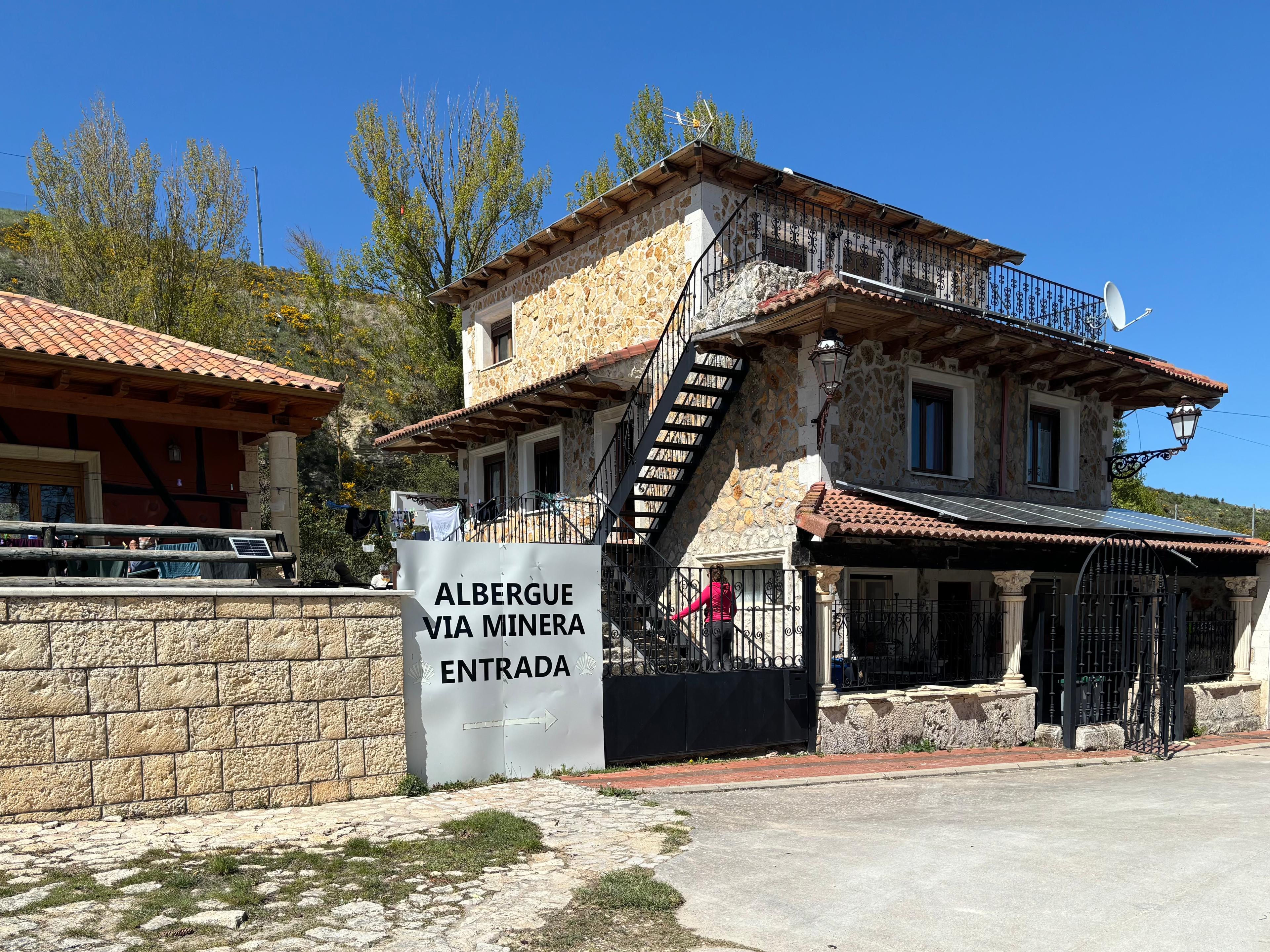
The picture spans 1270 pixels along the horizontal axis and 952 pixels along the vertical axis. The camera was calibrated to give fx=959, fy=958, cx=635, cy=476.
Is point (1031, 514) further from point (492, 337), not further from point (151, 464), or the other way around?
point (151, 464)

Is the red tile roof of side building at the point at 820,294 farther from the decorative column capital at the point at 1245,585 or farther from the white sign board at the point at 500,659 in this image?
the decorative column capital at the point at 1245,585

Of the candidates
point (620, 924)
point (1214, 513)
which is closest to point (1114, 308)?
point (620, 924)

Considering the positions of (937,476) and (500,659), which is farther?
(937,476)

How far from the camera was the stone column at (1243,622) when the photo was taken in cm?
1603

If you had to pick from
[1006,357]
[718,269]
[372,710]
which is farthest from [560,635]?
[1006,357]

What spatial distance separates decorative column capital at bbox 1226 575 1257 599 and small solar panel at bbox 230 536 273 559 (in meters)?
15.3

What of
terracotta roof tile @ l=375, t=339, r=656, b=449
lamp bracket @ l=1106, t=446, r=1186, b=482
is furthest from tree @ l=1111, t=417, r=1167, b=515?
terracotta roof tile @ l=375, t=339, r=656, b=449

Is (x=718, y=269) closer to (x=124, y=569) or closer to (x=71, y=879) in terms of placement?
(x=124, y=569)

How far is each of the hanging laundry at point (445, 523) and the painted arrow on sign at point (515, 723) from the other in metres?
8.18

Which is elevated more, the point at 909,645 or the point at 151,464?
the point at 151,464

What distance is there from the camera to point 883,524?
11.3m

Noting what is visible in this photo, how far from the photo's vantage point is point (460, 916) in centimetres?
502

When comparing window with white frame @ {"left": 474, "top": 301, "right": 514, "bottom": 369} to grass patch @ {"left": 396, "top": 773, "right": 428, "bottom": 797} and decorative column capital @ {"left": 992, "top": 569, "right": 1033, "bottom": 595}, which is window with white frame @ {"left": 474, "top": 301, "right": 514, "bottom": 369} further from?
grass patch @ {"left": 396, "top": 773, "right": 428, "bottom": 797}

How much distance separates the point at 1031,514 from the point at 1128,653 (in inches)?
87.1
